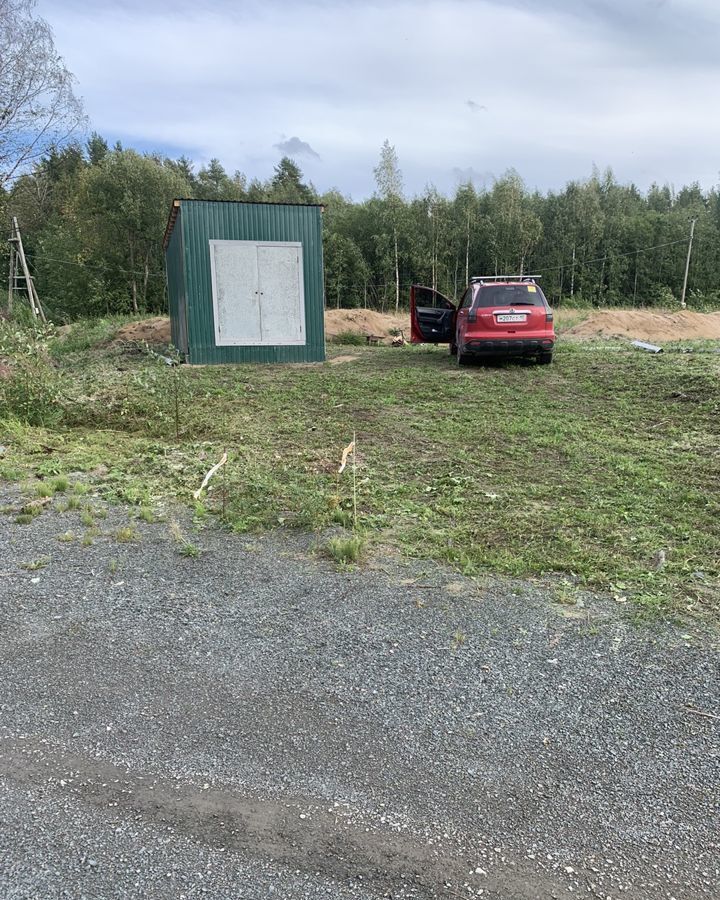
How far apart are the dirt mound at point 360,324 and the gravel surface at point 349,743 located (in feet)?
64.9

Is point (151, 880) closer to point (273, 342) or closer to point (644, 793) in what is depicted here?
point (644, 793)

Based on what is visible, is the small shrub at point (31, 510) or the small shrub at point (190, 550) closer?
the small shrub at point (190, 550)

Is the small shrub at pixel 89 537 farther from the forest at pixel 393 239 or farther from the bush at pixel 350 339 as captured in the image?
the forest at pixel 393 239

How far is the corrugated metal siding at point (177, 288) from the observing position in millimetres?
14070

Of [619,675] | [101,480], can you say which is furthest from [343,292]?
[619,675]

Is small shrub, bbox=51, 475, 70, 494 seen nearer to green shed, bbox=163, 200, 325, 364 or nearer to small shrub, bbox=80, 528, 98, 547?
small shrub, bbox=80, 528, 98, 547

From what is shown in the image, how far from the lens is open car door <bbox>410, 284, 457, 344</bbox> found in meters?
14.0

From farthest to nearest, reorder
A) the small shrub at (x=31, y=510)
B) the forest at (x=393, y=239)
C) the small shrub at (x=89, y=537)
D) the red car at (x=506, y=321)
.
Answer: the forest at (x=393, y=239) → the red car at (x=506, y=321) → the small shrub at (x=31, y=510) → the small shrub at (x=89, y=537)

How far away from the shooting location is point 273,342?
14188mm

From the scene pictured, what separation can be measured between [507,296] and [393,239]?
987 inches

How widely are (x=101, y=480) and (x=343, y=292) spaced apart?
32044 millimetres

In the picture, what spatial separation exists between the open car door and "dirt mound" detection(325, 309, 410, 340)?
8308mm

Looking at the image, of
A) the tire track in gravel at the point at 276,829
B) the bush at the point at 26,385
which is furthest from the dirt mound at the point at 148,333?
the tire track in gravel at the point at 276,829

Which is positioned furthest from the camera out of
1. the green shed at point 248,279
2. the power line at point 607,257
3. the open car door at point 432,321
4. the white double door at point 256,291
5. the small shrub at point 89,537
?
→ the power line at point 607,257
